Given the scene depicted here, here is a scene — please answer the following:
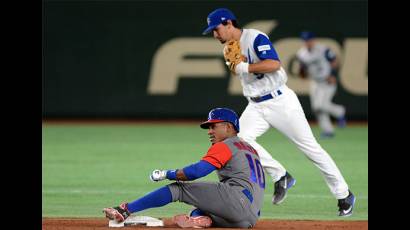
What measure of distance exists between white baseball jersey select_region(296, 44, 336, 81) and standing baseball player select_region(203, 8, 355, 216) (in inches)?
418

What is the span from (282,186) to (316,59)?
417 inches

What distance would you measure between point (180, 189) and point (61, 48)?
642 inches

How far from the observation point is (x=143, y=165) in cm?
1633

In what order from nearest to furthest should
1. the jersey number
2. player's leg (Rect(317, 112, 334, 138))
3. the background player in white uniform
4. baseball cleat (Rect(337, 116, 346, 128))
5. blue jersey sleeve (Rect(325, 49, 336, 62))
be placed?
1. the jersey number
2. player's leg (Rect(317, 112, 334, 138))
3. the background player in white uniform
4. blue jersey sleeve (Rect(325, 49, 336, 62))
5. baseball cleat (Rect(337, 116, 346, 128))

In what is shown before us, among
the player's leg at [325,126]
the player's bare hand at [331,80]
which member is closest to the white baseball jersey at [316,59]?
the player's bare hand at [331,80]

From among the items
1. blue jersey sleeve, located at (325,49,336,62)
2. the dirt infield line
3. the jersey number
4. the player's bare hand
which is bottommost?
the dirt infield line

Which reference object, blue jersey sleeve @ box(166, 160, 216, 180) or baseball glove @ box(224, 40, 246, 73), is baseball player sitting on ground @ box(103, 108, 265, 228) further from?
baseball glove @ box(224, 40, 246, 73)

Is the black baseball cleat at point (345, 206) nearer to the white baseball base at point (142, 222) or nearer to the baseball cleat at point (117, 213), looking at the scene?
the white baseball base at point (142, 222)

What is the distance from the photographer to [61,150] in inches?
735

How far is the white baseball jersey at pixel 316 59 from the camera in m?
22.3

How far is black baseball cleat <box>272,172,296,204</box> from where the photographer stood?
39.8 ft

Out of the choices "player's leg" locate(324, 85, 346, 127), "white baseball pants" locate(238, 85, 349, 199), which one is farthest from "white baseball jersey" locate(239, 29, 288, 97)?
"player's leg" locate(324, 85, 346, 127)

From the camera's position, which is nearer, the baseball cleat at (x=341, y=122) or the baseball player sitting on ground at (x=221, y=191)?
the baseball player sitting on ground at (x=221, y=191)

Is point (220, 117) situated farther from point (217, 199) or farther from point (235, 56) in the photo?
point (235, 56)
